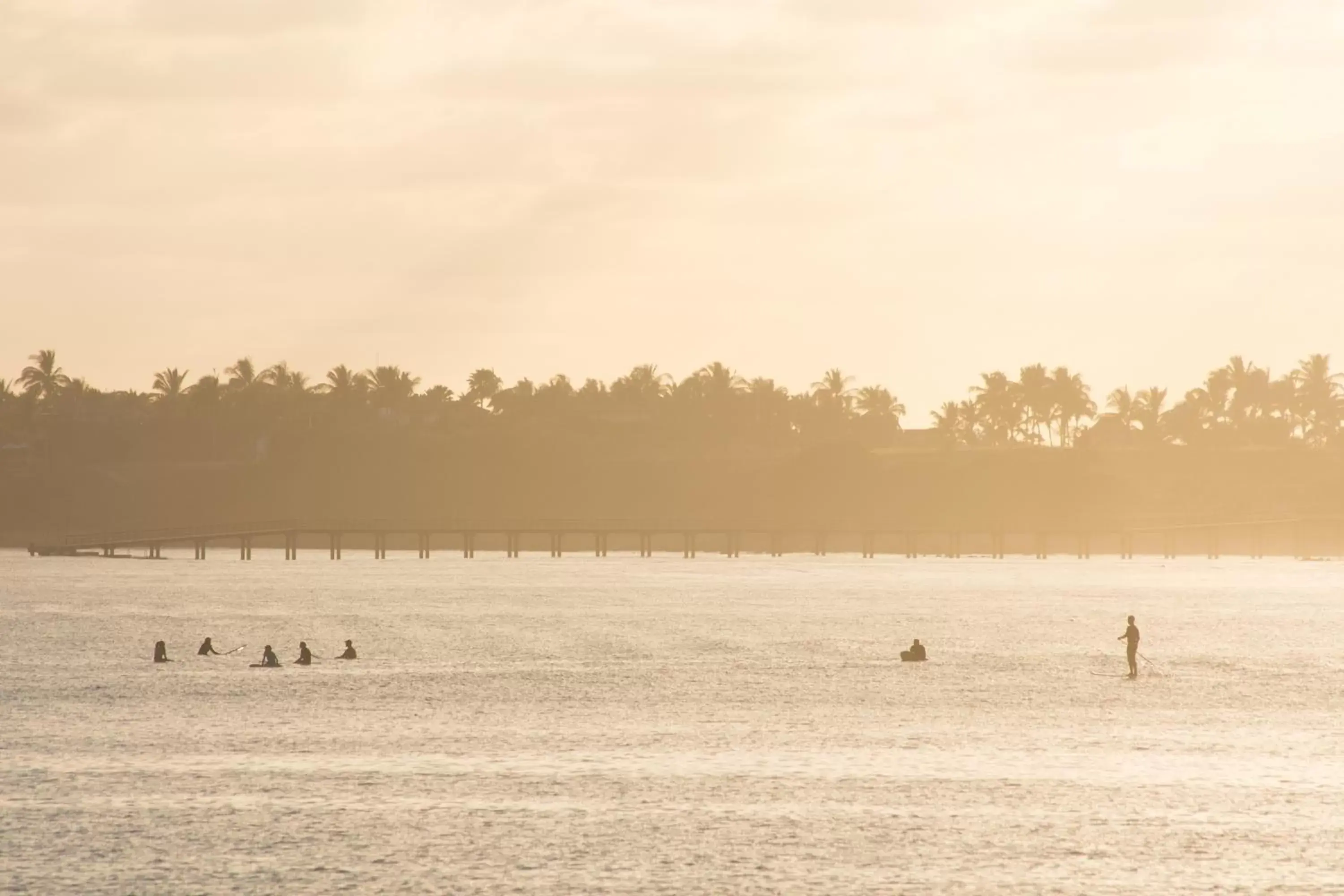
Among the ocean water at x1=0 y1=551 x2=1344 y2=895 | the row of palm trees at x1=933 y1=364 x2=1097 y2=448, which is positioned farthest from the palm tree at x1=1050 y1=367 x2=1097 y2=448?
the ocean water at x1=0 y1=551 x2=1344 y2=895

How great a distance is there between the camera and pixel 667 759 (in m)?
27.7

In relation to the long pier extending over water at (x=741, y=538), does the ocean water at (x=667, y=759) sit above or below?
below

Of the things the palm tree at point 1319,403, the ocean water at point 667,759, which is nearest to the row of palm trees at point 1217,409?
the palm tree at point 1319,403

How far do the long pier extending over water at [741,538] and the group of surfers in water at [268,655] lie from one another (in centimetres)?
7425

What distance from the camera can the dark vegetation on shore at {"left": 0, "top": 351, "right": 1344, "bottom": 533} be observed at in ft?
550

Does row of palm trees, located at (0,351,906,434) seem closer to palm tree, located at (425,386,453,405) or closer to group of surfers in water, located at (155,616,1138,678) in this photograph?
palm tree, located at (425,386,453,405)

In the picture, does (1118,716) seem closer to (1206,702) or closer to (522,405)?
(1206,702)

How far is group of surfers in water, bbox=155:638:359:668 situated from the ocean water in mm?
388

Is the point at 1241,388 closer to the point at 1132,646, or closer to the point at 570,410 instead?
the point at 570,410

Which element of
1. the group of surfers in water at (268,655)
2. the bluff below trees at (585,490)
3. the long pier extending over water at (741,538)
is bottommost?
the group of surfers in water at (268,655)

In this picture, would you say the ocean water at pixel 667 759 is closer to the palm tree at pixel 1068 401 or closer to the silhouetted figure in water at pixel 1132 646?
the silhouetted figure in water at pixel 1132 646

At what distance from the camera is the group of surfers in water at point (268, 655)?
4156cm

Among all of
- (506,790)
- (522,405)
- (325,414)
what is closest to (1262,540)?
(522,405)

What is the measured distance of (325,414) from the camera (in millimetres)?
178125
